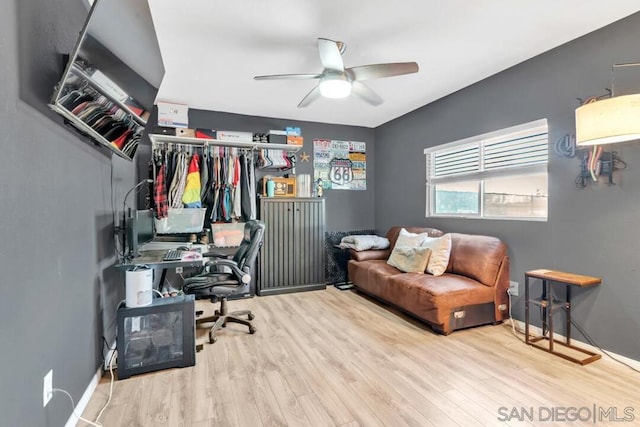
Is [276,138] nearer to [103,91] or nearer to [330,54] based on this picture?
[330,54]

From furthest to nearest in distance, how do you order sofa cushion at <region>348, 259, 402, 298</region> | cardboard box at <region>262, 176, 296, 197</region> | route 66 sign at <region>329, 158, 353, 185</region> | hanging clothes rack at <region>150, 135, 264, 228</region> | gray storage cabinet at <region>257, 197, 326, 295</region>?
route 66 sign at <region>329, 158, 353, 185</region>
cardboard box at <region>262, 176, 296, 197</region>
gray storage cabinet at <region>257, 197, 326, 295</region>
hanging clothes rack at <region>150, 135, 264, 228</region>
sofa cushion at <region>348, 259, 402, 298</region>

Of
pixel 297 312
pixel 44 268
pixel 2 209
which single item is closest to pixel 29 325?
pixel 44 268

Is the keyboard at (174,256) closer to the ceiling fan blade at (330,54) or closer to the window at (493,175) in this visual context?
the ceiling fan blade at (330,54)

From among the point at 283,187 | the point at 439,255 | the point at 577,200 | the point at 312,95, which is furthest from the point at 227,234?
the point at 577,200

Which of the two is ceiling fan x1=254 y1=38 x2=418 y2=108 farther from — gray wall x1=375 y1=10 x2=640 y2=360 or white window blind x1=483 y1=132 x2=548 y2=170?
white window blind x1=483 y1=132 x2=548 y2=170

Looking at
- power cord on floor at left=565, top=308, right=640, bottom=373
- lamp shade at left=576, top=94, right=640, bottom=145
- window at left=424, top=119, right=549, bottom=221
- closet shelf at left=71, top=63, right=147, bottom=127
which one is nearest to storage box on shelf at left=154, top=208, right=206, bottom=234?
closet shelf at left=71, top=63, right=147, bottom=127

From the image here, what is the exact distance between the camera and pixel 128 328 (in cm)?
211

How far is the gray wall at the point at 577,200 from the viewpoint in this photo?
2.18 meters

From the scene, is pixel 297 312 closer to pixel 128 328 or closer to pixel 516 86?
pixel 128 328

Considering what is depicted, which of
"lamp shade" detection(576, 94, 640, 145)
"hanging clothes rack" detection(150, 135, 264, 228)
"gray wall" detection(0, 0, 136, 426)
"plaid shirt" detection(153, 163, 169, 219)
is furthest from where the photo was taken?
"hanging clothes rack" detection(150, 135, 264, 228)

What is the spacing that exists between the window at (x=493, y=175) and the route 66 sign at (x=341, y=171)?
1.32 m

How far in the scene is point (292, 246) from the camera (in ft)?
13.9

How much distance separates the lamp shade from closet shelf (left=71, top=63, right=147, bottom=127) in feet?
9.56

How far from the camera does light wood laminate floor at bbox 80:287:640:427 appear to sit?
1.68 metres
